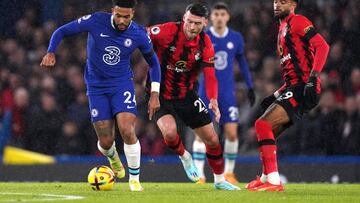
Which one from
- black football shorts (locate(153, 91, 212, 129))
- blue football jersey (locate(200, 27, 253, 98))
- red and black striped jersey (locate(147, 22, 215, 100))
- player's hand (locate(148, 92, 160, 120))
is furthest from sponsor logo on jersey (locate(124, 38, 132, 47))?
blue football jersey (locate(200, 27, 253, 98))

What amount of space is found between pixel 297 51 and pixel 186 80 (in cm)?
154

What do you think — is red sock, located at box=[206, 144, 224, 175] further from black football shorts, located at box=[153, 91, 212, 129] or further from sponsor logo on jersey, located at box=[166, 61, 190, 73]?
sponsor logo on jersey, located at box=[166, 61, 190, 73]

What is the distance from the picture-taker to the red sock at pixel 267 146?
9977 millimetres

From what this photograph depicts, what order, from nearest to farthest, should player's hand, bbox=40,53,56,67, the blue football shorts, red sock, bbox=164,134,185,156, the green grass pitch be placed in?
the green grass pitch, player's hand, bbox=40,53,56,67, the blue football shorts, red sock, bbox=164,134,185,156

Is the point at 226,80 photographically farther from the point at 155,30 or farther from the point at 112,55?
the point at 112,55

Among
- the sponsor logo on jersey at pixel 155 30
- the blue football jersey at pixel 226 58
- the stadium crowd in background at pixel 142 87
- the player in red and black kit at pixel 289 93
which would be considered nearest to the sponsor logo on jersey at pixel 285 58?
the player in red and black kit at pixel 289 93

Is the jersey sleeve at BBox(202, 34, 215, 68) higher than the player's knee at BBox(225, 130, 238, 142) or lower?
higher

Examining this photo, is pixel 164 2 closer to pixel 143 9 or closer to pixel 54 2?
pixel 143 9

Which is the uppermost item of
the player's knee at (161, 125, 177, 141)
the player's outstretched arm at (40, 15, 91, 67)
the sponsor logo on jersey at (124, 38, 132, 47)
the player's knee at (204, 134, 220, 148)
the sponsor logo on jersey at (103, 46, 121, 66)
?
the player's outstretched arm at (40, 15, 91, 67)

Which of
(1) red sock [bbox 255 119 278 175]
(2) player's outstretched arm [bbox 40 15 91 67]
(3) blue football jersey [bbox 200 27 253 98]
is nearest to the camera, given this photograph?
(2) player's outstretched arm [bbox 40 15 91 67]

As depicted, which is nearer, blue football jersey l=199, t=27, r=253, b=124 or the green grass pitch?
the green grass pitch

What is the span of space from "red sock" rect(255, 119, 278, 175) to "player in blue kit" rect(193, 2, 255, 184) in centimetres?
368

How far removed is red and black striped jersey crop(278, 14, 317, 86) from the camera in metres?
10.1

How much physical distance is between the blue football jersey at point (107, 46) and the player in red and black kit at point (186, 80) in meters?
0.66
